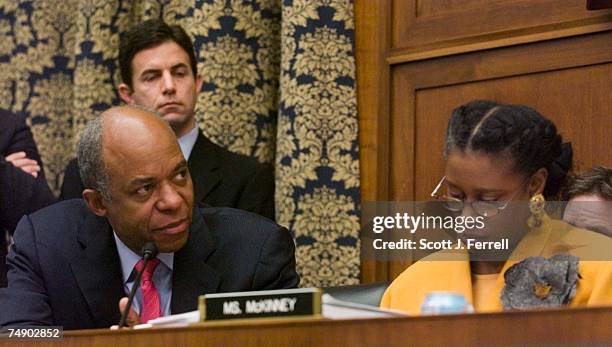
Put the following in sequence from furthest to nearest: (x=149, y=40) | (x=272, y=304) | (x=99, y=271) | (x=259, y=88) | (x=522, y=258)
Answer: (x=259, y=88) < (x=149, y=40) < (x=99, y=271) < (x=522, y=258) < (x=272, y=304)

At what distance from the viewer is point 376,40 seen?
420cm

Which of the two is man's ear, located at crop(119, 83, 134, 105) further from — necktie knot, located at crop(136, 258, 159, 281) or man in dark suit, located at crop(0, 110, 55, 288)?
necktie knot, located at crop(136, 258, 159, 281)

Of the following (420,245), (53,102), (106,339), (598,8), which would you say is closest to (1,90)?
(53,102)

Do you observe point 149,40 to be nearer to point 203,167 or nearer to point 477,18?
point 203,167

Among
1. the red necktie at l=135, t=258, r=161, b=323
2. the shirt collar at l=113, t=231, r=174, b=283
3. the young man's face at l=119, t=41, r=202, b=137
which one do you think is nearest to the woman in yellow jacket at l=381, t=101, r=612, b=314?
the red necktie at l=135, t=258, r=161, b=323

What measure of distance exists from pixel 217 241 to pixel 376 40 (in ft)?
5.06

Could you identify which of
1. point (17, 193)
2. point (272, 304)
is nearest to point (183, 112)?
point (17, 193)

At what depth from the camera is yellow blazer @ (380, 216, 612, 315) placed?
2.32 metres

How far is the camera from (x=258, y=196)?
3.85 m

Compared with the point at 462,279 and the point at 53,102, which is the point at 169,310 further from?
the point at 53,102

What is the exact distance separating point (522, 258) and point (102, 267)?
1.04 m

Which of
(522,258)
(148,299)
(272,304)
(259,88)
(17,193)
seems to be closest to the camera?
(272,304)

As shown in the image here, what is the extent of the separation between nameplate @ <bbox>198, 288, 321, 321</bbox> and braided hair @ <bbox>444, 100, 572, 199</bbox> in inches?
40.3

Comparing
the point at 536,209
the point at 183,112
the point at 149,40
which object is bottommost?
the point at 536,209
